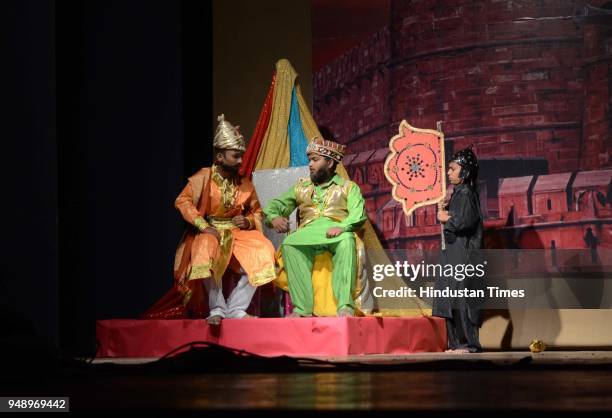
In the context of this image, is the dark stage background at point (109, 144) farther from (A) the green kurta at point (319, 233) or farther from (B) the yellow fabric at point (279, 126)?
(A) the green kurta at point (319, 233)

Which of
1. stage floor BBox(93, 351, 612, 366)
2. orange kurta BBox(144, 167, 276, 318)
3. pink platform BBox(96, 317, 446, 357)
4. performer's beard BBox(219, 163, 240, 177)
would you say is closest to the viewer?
stage floor BBox(93, 351, 612, 366)

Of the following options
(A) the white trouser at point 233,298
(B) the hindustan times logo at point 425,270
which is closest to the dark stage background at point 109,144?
(A) the white trouser at point 233,298

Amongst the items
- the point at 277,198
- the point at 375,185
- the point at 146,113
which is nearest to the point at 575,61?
the point at 375,185

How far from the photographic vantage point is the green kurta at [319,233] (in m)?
4.88

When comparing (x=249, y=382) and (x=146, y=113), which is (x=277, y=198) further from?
(x=249, y=382)

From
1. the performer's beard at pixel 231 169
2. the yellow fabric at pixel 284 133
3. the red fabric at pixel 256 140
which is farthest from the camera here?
the red fabric at pixel 256 140

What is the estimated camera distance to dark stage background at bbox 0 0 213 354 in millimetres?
5074

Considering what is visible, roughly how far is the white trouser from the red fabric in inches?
28.4

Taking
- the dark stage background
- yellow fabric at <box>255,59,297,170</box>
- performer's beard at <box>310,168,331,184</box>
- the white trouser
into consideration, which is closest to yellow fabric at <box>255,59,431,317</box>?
yellow fabric at <box>255,59,297,170</box>

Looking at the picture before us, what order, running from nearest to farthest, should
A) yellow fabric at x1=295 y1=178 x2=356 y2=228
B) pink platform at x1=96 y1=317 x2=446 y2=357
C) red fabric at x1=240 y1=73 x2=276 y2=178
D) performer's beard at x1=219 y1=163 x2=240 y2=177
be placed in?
1. pink platform at x1=96 y1=317 x2=446 y2=357
2. yellow fabric at x1=295 y1=178 x2=356 y2=228
3. performer's beard at x1=219 y1=163 x2=240 y2=177
4. red fabric at x1=240 y1=73 x2=276 y2=178

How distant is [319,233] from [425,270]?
35.9 inches

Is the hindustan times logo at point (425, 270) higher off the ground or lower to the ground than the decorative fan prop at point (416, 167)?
lower

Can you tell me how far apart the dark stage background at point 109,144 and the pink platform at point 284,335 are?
14.4 inches
